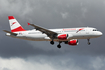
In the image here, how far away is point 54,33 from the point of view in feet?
256

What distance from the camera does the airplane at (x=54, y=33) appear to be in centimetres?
7512

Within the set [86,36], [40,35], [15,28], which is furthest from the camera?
[15,28]

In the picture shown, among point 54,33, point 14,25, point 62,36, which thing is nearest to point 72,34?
point 62,36

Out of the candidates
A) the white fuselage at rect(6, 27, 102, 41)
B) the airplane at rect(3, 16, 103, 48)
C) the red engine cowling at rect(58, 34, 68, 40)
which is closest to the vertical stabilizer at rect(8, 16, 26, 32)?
the airplane at rect(3, 16, 103, 48)

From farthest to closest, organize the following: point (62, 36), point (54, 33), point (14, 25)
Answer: point (14, 25) < point (54, 33) < point (62, 36)

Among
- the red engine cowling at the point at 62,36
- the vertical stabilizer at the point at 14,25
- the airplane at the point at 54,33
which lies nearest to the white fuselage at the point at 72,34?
the airplane at the point at 54,33

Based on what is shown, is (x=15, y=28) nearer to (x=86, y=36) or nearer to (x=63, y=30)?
(x=63, y=30)

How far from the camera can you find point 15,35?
8281 centimetres

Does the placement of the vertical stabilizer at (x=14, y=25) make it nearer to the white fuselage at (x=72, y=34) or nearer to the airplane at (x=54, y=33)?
the airplane at (x=54, y=33)

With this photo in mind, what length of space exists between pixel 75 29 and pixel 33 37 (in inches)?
562

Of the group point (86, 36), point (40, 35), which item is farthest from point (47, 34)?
point (86, 36)

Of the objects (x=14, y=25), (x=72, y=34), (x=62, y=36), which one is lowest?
(x=62, y=36)

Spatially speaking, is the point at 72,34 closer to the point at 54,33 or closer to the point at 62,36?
the point at 62,36

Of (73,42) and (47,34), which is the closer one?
(47,34)
